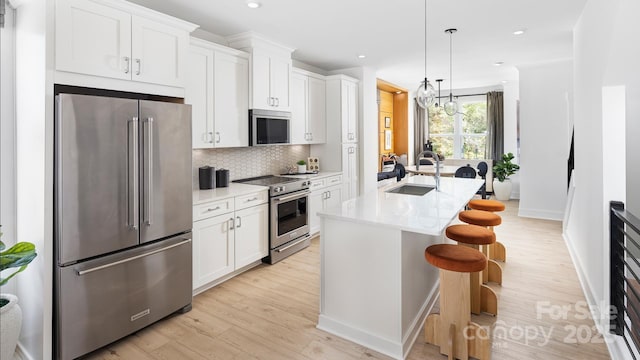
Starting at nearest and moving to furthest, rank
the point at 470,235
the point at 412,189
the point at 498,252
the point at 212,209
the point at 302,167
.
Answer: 1. the point at 470,235
2. the point at 212,209
3. the point at 412,189
4. the point at 498,252
5. the point at 302,167

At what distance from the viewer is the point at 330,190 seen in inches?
200

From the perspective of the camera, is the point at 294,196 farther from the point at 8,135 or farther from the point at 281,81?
the point at 8,135

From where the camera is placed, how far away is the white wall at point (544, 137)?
5699 millimetres

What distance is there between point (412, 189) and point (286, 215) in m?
1.49

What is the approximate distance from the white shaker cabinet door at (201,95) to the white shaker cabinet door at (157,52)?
41 centimetres

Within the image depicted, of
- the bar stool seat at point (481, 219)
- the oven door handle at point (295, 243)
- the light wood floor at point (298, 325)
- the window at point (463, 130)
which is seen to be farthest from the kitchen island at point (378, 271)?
the window at point (463, 130)

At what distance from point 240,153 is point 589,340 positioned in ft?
12.3

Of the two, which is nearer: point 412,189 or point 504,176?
point 412,189

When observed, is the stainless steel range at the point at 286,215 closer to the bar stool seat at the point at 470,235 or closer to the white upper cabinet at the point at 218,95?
the white upper cabinet at the point at 218,95

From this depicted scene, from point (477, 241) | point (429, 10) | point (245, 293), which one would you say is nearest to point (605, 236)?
point (477, 241)

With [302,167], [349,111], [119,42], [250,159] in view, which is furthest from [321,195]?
[119,42]

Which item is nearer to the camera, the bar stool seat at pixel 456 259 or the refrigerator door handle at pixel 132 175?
the bar stool seat at pixel 456 259

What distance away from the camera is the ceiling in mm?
3281

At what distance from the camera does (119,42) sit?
2.46 m
